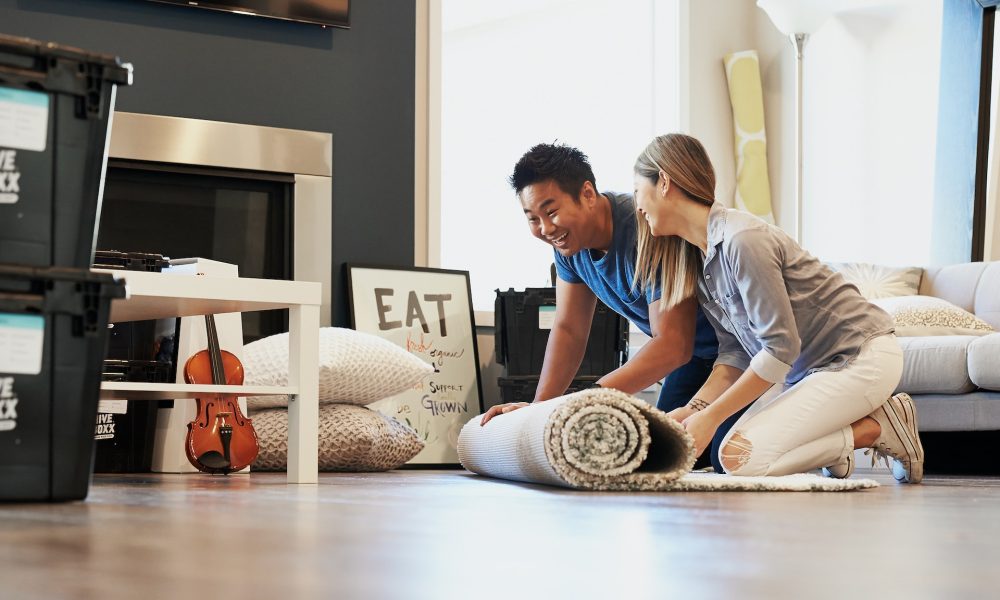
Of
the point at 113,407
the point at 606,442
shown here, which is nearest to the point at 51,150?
the point at 606,442

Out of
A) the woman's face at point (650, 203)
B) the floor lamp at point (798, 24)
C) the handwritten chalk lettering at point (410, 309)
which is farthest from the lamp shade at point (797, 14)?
the woman's face at point (650, 203)

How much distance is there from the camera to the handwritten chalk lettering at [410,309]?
446 cm

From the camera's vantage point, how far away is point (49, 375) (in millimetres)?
1618

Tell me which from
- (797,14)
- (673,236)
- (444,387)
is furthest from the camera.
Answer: (797,14)

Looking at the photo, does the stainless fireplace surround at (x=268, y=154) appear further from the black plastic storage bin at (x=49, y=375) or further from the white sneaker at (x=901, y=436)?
the black plastic storage bin at (x=49, y=375)

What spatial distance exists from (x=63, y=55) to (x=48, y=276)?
33 cm

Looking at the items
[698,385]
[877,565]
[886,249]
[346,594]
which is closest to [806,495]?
[698,385]

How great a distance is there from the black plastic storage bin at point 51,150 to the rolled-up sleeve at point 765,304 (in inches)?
51.1

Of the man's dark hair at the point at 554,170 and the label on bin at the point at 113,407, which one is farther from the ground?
the man's dark hair at the point at 554,170

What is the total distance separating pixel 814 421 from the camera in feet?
8.48

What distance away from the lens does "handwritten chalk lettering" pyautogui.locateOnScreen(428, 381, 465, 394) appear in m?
4.51

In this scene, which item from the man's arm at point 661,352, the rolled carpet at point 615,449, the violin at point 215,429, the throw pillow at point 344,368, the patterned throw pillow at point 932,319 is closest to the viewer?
the rolled carpet at point 615,449

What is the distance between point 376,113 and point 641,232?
86.5 inches

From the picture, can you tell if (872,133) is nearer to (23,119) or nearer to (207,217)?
(207,217)
